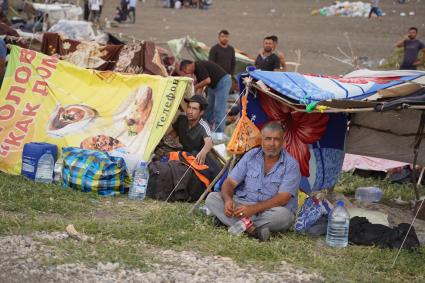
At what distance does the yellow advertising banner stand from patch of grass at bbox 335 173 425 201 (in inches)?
91.3

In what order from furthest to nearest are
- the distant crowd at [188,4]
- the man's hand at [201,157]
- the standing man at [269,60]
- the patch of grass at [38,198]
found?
the distant crowd at [188,4], the standing man at [269,60], the man's hand at [201,157], the patch of grass at [38,198]

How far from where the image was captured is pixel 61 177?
820 cm

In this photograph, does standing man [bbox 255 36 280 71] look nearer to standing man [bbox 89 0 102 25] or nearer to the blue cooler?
the blue cooler

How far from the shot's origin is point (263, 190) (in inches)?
269

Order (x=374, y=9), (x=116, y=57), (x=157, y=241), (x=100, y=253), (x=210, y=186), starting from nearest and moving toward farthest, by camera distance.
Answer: (x=100, y=253), (x=157, y=241), (x=210, y=186), (x=116, y=57), (x=374, y=9)

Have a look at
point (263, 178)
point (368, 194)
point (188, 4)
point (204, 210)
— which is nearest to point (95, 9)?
point (188, 4)

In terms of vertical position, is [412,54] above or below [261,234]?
above

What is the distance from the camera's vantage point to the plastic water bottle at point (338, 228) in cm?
666

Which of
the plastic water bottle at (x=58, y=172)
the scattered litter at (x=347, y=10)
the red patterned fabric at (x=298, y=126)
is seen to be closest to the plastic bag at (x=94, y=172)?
the plastic water bottle at (x=58, y=172)

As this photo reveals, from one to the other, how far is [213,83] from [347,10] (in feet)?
Answer: 74.9

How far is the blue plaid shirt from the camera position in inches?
265

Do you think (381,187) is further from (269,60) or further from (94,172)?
(269,60)

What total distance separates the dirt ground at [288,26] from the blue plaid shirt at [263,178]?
13.0 m

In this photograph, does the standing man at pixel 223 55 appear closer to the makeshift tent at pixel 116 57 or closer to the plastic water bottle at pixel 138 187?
the makeshift tent at pixel 116 57
